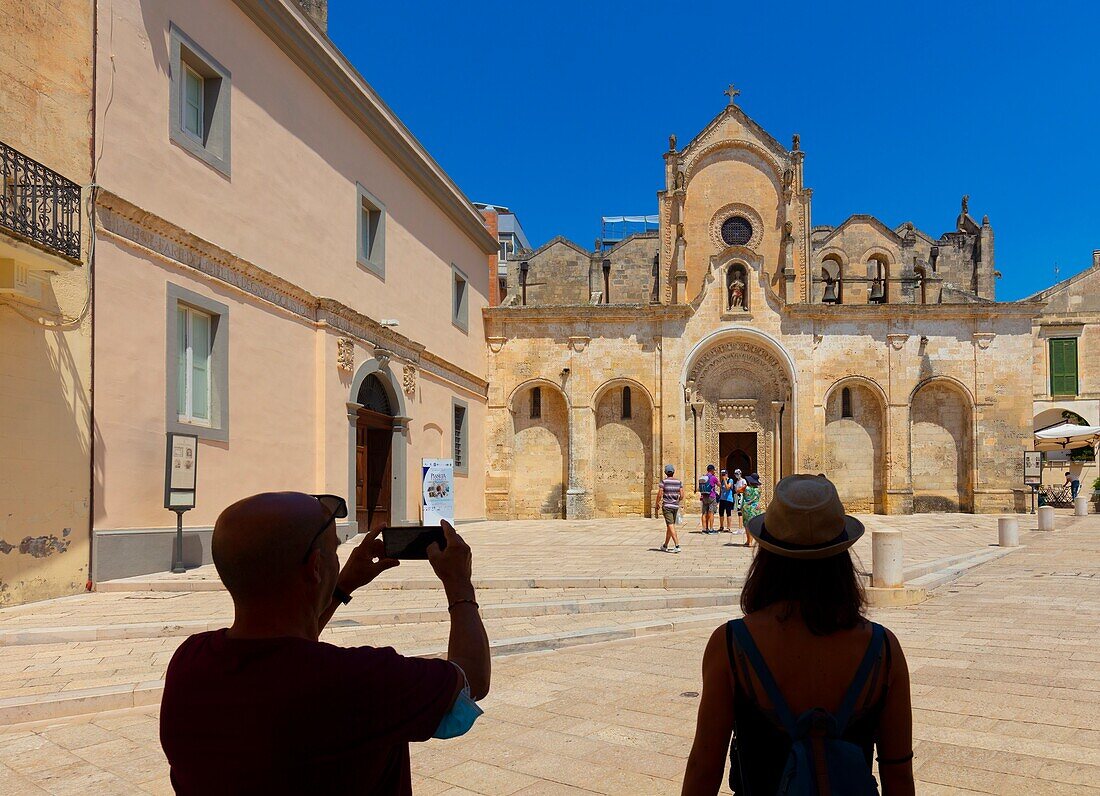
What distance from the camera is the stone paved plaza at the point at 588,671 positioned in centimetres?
451

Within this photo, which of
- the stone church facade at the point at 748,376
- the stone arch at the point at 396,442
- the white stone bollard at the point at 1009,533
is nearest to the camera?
the white stone bollard at the point at 1009,533

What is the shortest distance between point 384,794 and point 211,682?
17.2 inches

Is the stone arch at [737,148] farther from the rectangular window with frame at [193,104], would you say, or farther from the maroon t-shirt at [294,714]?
the maroon t-shirt at [294,714]

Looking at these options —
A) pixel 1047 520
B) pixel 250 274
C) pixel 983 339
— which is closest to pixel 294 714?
pixel 250 274

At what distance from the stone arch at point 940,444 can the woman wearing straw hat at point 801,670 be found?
89.2 ft

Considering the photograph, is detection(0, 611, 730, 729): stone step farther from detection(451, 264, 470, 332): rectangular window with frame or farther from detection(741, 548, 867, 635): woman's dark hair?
detection(451, 264, 470, 332): rectangular window with frame

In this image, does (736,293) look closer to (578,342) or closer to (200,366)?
(578,342)

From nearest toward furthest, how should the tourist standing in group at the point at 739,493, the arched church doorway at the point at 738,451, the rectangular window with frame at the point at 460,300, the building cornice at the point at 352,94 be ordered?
1. the building cornice at the point at 352,94
2. the tourist standing in group at the point at 739,493
3. the rectangular window with frame at the point at 460,300
4. the arched church doorway at the point at 738,451

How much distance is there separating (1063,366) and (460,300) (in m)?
24.1

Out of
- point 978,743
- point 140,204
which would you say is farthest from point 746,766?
point 140,204

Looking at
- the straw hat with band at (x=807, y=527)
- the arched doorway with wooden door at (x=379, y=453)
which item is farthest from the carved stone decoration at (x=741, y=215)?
the straw hat with band at (x=807, y=527)

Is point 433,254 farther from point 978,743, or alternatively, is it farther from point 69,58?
point 978,743

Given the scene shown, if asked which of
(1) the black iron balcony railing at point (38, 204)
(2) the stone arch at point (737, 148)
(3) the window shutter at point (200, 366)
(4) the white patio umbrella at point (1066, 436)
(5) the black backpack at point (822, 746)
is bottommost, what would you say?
(5) the black backpack at point (822, 746)

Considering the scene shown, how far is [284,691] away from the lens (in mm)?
1720
